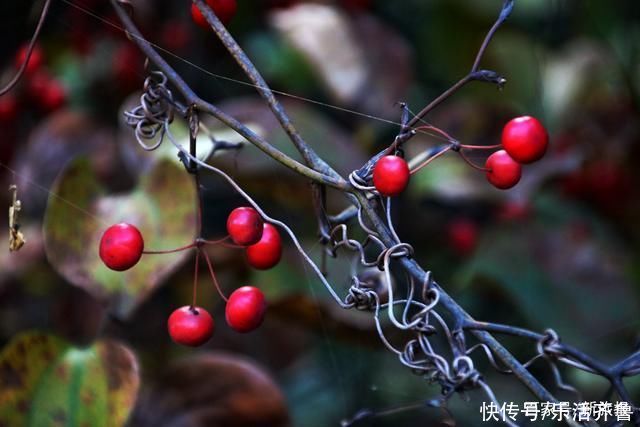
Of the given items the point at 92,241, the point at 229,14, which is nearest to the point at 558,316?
the point at 92,241

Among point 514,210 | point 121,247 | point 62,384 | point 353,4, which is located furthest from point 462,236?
point 121,247

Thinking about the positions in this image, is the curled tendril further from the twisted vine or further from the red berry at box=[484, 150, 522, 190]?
the red berry at box=[484, 150, 522, 190]

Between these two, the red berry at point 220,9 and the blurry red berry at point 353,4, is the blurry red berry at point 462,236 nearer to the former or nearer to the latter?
the blurry red berry at point 353,4

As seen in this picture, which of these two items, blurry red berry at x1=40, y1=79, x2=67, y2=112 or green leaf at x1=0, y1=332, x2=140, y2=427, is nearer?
green leaf at x1=0, y1=332, x2=140, y2=427

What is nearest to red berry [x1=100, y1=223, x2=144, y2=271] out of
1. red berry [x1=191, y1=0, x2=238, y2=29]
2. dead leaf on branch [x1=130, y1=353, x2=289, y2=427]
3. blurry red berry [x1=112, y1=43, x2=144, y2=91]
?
red berry [x1=191, y1=0, x2=238, y2=29]

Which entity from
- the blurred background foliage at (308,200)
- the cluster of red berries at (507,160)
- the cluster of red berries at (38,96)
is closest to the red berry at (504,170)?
the cluster of red berries at (507,160)

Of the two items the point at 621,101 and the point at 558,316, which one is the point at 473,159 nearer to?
the point at 558,316

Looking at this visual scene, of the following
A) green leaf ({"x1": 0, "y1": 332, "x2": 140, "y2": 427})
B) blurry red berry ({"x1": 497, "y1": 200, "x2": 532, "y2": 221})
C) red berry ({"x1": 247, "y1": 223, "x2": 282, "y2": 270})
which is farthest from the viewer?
blurry red berry ({"x1": 497, "y1": 200, "x2": 532, "y2": 221})
